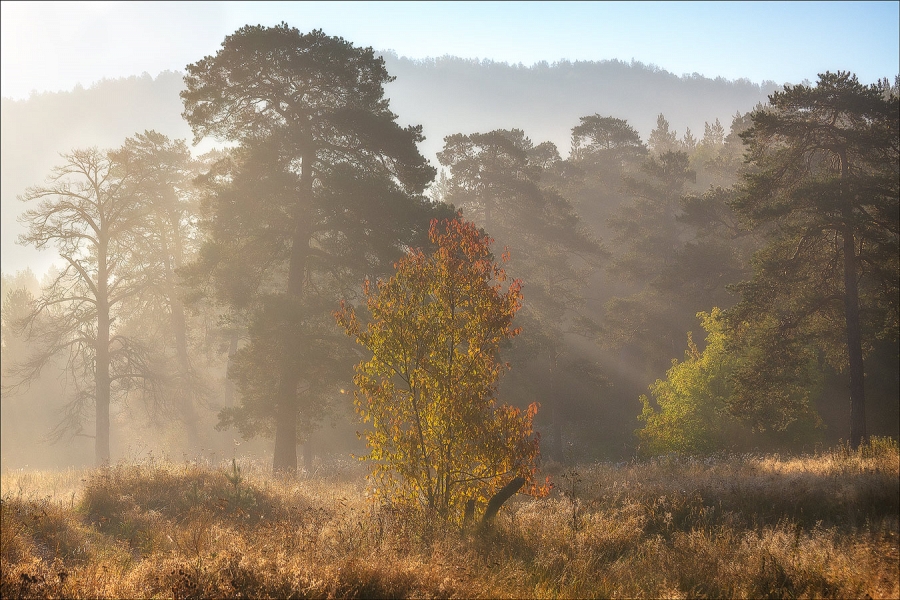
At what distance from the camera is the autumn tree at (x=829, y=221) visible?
15633 mm

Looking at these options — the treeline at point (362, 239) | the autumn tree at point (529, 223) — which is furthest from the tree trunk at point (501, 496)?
the autumn tree at point (529, 223)

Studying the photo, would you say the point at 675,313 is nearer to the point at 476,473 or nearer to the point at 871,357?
the point at 871,357

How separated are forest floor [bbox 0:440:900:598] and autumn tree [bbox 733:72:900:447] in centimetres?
478

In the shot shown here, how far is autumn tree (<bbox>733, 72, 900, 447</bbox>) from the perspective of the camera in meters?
15.6

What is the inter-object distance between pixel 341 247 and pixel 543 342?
11.3m

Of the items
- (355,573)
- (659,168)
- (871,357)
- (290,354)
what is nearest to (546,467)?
(290,354)

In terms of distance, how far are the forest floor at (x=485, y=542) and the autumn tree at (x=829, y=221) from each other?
4.78 m

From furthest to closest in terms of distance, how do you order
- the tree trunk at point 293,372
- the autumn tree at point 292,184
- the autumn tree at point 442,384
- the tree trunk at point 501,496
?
the tree trunk at point 293,372, the autumn tree at point 292,184, the tree trunk at point 501,496, the autumn tree at point 442,384

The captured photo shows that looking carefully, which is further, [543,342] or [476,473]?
[543,342]

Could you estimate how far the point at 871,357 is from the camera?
2805cm

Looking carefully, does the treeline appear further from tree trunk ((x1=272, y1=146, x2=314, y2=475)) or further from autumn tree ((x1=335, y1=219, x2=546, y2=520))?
autumn tree ((x1=335, y1=219, x2=546, y2=520))

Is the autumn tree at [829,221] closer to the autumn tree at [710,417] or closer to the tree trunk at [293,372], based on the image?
the autumn tree at [710,417]

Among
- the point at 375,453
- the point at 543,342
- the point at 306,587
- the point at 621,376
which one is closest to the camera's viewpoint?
the point at 306,587

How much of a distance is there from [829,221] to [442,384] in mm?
13412
